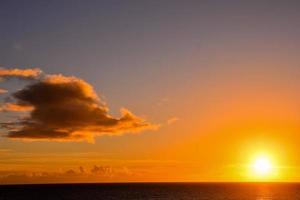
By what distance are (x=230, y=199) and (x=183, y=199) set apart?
52.5ft

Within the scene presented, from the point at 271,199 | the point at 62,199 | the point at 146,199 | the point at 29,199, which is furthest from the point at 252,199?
the point at 29,199

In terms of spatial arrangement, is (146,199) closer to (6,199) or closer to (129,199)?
(129,199)

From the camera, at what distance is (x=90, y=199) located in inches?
5482

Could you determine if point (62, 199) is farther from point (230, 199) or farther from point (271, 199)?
point (271, 199)

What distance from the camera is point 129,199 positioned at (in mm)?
138250

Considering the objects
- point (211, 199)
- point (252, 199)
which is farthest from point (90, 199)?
point (252, 199)

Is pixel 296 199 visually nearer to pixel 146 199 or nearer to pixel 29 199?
pixel 146 199

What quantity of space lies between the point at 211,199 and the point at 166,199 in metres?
15.0

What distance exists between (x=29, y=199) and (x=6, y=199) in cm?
755

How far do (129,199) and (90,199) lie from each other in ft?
42.9

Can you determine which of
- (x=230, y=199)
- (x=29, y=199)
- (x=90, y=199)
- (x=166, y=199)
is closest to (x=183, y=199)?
(x=166, y=199)

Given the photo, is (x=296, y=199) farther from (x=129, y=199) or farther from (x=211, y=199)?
(x=129, y=199)

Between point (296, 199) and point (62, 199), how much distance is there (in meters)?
79.4

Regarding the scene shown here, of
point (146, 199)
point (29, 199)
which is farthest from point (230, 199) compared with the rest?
point (29, 199)
